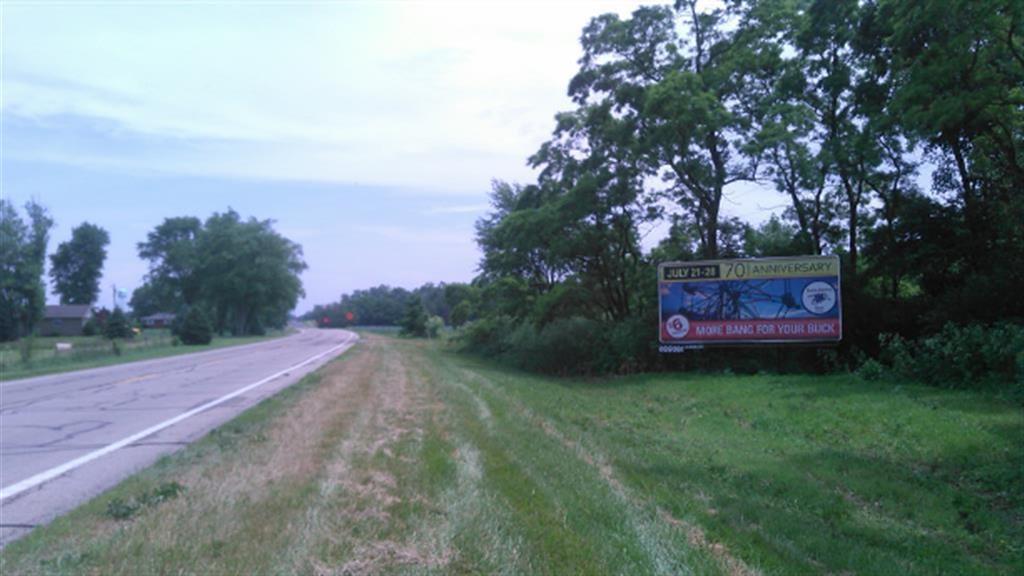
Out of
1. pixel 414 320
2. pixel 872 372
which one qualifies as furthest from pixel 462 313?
pixel 872 372

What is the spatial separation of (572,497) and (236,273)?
329 ft

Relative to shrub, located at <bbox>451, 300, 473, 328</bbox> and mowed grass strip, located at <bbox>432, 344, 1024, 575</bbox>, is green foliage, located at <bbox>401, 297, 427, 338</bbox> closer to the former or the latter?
shrub, located at <bbox>451, 300, 473, 328</bbox>

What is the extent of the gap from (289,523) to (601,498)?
3083 mm

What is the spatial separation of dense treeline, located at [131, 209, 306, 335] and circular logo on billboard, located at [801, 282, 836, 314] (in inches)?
3492

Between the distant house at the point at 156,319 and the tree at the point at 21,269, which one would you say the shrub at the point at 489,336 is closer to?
the tree at the point at 21,269

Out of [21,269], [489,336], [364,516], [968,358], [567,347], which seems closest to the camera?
[364,516]

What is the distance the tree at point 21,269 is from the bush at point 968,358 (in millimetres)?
86763

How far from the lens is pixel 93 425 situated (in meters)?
14.5

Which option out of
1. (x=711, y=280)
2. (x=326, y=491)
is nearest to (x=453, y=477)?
(x=326, y=491)

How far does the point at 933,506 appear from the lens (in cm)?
809

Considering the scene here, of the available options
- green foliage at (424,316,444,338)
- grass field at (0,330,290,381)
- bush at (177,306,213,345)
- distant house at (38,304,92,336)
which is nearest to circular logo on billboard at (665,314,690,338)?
grass field at (0,330,290,381)

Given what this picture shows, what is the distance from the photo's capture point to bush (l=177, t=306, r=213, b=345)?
210 feet

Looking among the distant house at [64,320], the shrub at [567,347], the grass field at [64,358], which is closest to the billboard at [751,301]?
the shrub at [567,347]

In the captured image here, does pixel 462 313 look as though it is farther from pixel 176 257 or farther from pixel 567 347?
pixel 176 257
